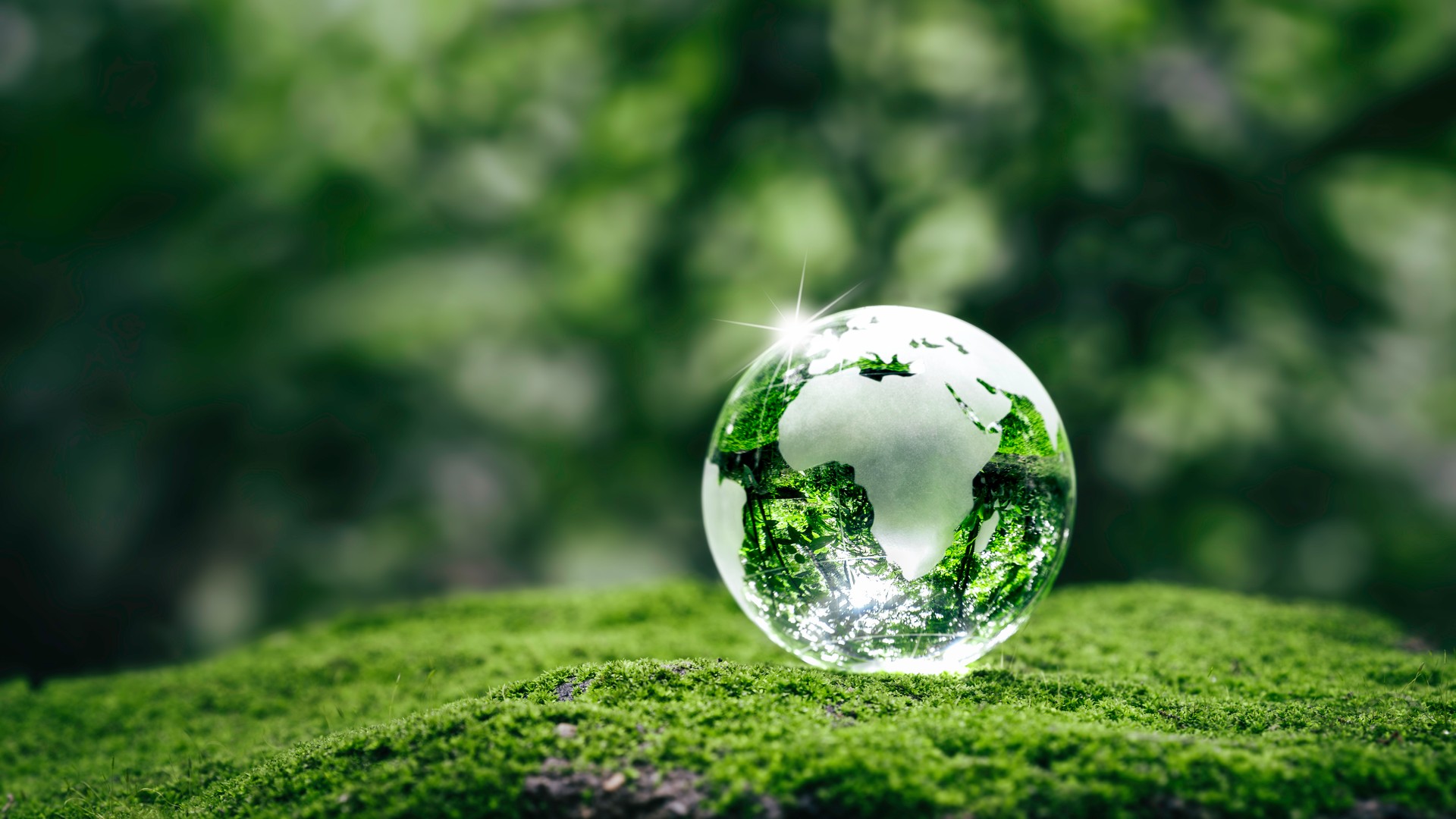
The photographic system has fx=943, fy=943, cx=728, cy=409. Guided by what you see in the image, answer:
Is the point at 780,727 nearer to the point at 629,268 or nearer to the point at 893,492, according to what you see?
the point at 893,492

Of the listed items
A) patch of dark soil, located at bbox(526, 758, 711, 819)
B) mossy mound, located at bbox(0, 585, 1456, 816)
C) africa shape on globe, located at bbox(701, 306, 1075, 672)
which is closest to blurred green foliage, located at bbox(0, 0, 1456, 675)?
mossy mound, located at bbox(0, 585, 1456, 816)

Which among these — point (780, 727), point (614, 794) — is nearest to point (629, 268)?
point (780, 727)

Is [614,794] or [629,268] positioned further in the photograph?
[629,268]

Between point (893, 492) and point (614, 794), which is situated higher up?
point (893, 492)

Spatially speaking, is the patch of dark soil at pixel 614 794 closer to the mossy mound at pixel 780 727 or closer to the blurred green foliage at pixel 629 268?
the mossy mound at pixel 780 727

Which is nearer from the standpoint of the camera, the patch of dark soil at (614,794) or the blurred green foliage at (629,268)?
the patch of dark soil at (614,794)

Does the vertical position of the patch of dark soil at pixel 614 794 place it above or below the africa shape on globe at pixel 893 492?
below

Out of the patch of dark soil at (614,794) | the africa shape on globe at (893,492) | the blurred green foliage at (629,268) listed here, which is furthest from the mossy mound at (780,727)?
the blurred green foliage at (629,268)
